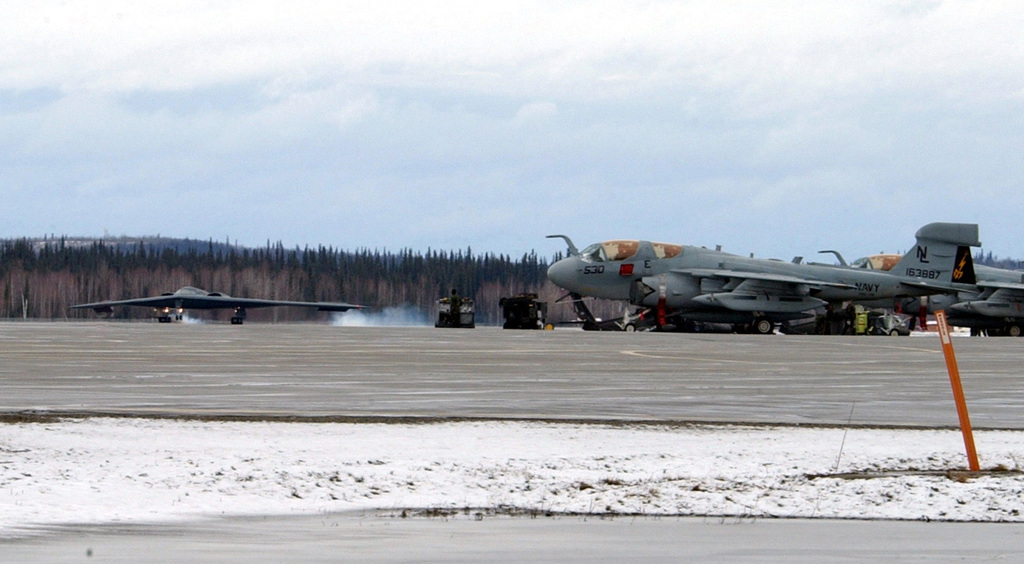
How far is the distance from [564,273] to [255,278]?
134339mm

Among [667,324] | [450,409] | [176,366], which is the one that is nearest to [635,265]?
[667,324]

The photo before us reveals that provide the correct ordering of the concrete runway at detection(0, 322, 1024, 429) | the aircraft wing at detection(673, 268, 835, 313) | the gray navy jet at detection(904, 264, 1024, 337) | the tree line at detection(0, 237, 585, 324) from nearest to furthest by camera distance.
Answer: the concrete runway at detection(0, 322, 1024, 429) < the aircraft wing at detection(673, 268, 835, 313) < the gray navy jet at detection(904, 264, 1024, 337) < the tree line at detection(0, 237, 585, 324)

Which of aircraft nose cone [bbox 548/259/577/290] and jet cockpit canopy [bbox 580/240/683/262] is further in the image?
aircraft nose cone [bbox 548/259/577/290]

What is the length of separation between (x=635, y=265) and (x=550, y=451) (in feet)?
149

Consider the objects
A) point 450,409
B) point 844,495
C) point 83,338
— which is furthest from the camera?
point 83,338

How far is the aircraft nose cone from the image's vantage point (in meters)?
56.8

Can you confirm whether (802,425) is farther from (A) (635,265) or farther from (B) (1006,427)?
(A) (635,265)

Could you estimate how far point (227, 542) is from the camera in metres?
7.41

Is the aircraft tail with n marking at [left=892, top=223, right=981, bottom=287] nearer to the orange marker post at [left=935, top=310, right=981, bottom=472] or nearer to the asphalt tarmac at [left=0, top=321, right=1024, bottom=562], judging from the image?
the asphalt tarmac at [left=0, top=321, right=1024, bottom=562]

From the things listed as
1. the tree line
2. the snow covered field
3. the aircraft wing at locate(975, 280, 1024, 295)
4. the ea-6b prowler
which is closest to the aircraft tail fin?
the ea-6b prowler

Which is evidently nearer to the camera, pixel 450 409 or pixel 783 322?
pixel 450 409

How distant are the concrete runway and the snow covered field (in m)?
1.75

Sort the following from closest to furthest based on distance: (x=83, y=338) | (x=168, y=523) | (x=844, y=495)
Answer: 1. (x=168, y=523)
2. (x=844, y=495)
3. (x=83, y=338)

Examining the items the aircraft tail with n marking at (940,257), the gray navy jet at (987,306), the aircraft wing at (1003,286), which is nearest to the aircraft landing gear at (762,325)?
the aircraft tail with n marking at (940,257)
